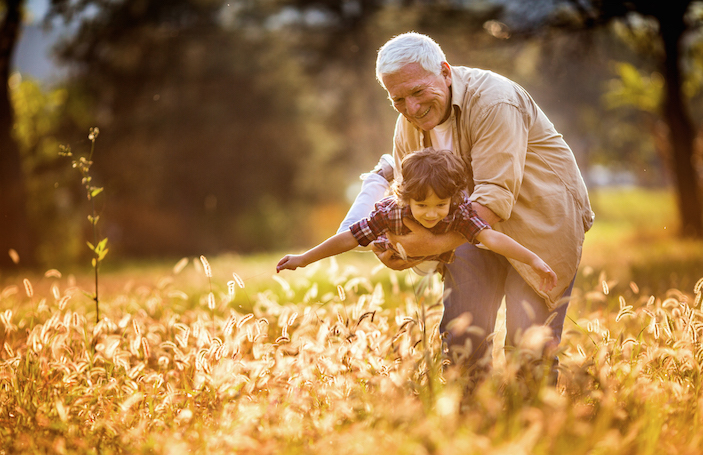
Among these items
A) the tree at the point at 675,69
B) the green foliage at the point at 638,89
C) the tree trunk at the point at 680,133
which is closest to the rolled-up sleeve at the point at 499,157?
the tree at the point at 675,69

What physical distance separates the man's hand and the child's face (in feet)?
0.21

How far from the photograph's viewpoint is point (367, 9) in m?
13.8

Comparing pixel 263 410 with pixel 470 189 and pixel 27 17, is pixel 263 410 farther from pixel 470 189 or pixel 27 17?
pixel 27 17

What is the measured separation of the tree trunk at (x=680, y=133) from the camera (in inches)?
433

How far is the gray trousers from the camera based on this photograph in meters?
3.45

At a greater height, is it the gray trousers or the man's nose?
the man's nose

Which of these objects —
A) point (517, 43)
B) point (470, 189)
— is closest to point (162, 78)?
point (517, 43)

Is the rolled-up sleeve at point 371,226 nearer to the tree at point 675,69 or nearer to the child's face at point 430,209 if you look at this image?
the child's face at point 430,209

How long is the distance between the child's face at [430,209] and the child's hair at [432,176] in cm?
2

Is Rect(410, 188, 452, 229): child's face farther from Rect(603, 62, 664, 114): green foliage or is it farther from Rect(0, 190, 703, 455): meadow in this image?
Rect(603, 62, 664, 114): green foliage

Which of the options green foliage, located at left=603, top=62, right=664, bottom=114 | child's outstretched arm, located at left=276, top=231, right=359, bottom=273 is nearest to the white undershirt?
child's outstretched arm, located at left=276, top=231, right=359, bottom=273

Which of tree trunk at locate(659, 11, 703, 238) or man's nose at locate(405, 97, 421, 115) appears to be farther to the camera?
tree trunk at locate(659, 11, 703, 238)

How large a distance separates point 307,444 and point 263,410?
258mm

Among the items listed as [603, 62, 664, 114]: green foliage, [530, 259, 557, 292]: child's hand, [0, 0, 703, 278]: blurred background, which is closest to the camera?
[530, 259, 557, 292]: child's hand
